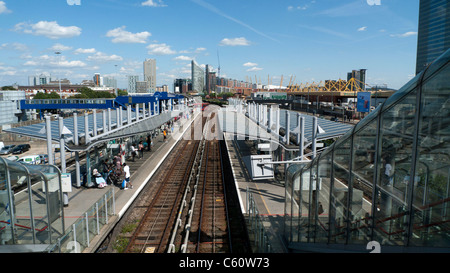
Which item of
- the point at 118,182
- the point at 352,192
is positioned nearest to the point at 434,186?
the point at 352,192

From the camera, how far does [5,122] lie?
125ft

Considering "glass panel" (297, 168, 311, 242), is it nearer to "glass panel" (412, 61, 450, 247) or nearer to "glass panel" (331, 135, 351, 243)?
"glass panel" (331, 135, 351, 243)

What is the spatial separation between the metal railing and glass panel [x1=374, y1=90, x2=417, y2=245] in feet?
19.0

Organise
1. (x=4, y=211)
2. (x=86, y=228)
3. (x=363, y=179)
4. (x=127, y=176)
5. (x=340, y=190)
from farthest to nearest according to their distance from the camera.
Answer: (x=127, y=176) → (x=86, y=228) → (x=4, y=211) → (x=340, y=190) → (x=363, y=179)

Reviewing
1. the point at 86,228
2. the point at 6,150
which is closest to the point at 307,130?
the point at 86,228

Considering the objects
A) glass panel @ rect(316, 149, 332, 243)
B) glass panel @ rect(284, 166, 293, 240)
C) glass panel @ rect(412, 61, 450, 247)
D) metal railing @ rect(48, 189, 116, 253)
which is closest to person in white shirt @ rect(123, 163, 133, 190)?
metal railing @ rect(48, 189, 116, 253)

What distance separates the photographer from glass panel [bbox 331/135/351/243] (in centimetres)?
520

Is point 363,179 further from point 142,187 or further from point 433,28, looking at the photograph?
point 433,28

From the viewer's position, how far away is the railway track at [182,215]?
970cm

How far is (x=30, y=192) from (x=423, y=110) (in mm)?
7002

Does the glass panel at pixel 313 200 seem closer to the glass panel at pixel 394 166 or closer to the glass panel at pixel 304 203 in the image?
the glass panel at pixel 304 203

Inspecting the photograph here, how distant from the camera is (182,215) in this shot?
1216cm

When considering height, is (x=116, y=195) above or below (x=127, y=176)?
below

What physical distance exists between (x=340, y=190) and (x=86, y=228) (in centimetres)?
663
